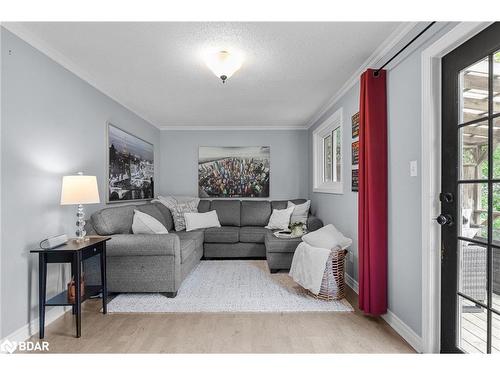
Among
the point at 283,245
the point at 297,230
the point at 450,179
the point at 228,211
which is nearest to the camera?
the point at 450,179

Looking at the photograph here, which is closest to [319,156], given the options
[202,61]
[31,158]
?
[202,61]

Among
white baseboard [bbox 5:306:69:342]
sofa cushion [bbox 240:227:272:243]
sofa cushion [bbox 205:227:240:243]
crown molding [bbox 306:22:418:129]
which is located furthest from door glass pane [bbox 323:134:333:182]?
white baseboard [bbox 5:306:69:342]

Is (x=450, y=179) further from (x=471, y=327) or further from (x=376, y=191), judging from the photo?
(x=471, y=327)

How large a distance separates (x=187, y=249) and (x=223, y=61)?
2052 millimetres

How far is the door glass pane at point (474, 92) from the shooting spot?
5.01 ft

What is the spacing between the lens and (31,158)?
227 centimetres

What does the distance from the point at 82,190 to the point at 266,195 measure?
361cm

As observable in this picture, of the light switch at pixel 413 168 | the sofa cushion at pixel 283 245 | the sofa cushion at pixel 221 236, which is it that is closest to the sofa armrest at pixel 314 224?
the sofa cushion at pixel 283 245

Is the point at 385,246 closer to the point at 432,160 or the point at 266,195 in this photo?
the point at 432,160

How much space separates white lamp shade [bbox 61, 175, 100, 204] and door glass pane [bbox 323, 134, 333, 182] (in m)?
3.44

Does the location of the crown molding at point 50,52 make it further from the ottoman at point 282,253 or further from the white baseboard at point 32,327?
the ottoman at point 282,253

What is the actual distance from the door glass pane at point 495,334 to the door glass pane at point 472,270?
0.09 meters

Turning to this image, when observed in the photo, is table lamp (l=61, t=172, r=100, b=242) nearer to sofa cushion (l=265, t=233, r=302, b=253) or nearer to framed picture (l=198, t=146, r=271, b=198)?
sofa cushion (l=265, t=233, r=302, b=253)

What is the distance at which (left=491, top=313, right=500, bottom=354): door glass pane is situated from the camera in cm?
148
